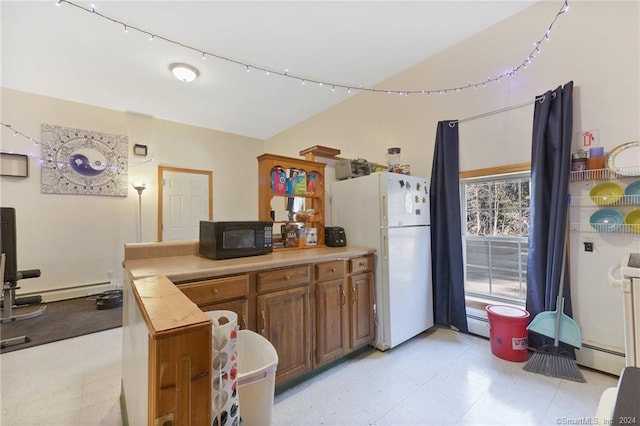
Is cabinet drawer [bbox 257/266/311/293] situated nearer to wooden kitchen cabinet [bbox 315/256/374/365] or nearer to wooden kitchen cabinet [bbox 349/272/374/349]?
wooden kitchen cabinet [bbox 315/256/374/365]

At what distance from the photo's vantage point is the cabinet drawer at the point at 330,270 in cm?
208

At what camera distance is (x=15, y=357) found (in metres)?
2.33

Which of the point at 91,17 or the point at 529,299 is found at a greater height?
the point at 91,17

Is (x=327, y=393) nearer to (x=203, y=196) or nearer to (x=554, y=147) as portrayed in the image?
(x=554, y=147)

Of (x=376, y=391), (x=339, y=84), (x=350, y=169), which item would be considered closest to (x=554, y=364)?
(x=376, y=391)

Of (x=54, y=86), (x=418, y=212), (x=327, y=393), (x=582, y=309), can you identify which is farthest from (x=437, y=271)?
(x=54, y=86)

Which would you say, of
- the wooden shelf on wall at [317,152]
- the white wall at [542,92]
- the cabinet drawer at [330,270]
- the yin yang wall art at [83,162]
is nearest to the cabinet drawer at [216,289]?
the cabinet drawer at [330,270]

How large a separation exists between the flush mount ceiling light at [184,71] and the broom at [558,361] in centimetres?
413

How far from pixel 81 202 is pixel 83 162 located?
590mm

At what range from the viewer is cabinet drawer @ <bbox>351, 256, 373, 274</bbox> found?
2330 mm

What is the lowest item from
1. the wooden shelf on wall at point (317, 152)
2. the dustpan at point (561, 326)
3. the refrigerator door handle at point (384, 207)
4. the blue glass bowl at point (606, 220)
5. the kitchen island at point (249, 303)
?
the dustpan at point (561, 326)

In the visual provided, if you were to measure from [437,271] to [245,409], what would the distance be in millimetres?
2364

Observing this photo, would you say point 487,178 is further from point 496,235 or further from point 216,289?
point 216,289

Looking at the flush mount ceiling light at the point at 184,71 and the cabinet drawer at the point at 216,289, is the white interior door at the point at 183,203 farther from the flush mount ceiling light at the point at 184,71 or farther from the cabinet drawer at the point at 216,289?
the cabinet drawer at the point at 216,289
